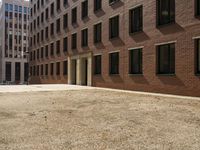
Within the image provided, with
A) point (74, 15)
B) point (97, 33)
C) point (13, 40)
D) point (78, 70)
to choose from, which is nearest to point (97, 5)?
point (97, 33)

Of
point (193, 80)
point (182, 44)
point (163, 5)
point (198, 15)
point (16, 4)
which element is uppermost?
point (16, 4)

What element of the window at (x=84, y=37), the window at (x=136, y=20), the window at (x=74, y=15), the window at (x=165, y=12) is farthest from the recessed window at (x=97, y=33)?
the window at (x=165, y=12)

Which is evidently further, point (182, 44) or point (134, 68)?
point (134, 68)

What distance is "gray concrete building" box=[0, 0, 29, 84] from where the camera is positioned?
94000 mm

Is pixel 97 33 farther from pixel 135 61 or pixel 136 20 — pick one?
pixel 135 61

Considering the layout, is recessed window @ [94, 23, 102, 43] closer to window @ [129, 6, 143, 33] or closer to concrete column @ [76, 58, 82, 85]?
concrete column @ [76, 58, 82, 85]

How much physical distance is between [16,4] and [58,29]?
61883 mm

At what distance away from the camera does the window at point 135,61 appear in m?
22.1

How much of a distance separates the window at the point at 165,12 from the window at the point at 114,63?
638 cm

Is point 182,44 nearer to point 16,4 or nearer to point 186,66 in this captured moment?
point 186,66

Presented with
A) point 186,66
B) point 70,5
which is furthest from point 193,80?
point 70,5

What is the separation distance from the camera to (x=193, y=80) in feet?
54.5

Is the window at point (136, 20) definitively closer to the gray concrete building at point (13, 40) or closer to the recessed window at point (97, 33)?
the recessed window at point (97, 33)

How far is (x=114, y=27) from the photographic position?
1023 inches
